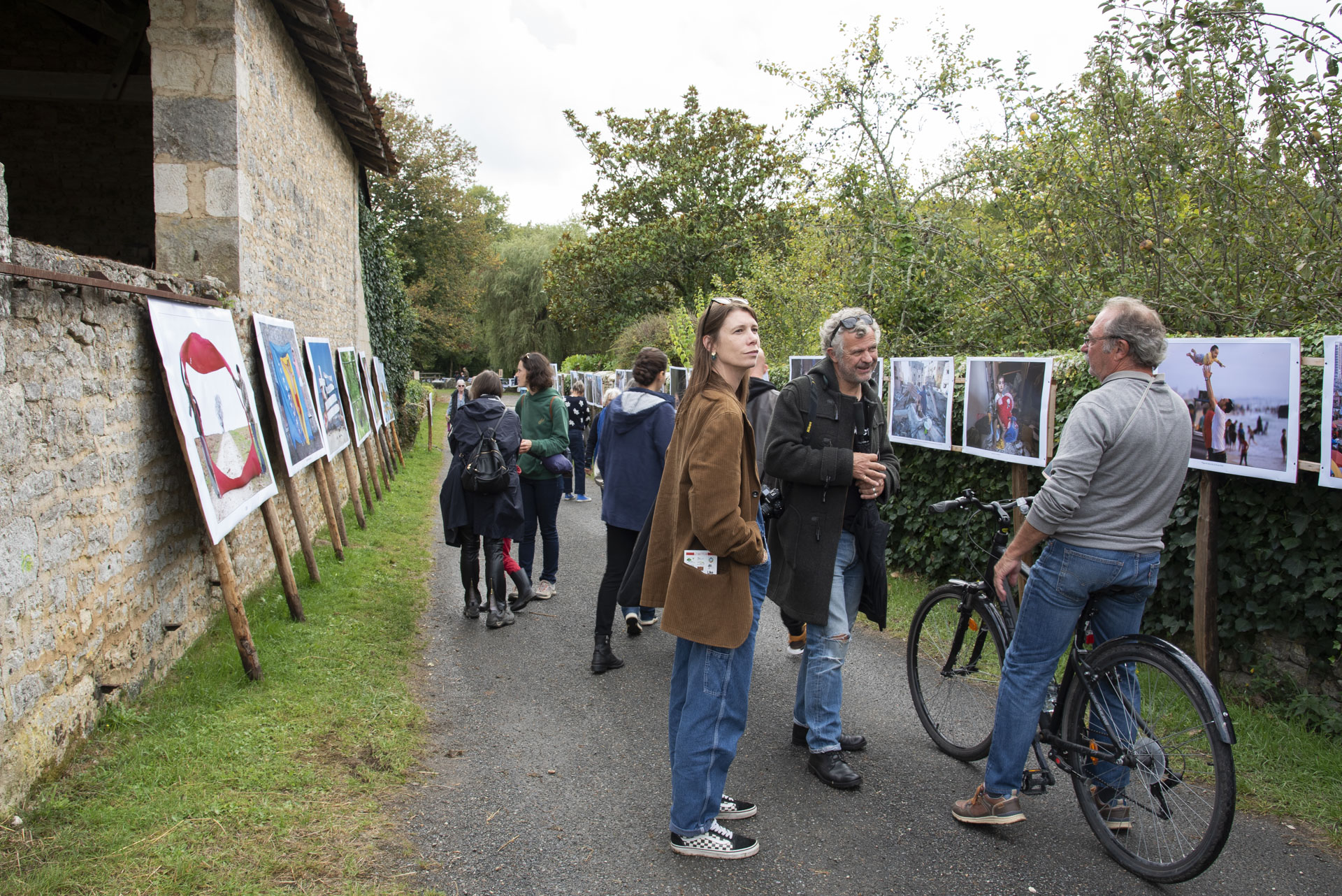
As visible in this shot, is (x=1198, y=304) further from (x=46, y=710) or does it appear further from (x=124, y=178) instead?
(x=124, y=178)

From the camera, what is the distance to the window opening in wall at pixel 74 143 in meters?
10.1

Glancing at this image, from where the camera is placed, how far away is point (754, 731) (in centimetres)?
423

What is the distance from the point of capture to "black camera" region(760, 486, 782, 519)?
3672 mm

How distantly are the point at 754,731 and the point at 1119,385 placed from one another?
2.42 metres

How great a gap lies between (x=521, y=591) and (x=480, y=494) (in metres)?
0.95

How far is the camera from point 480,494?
612cm

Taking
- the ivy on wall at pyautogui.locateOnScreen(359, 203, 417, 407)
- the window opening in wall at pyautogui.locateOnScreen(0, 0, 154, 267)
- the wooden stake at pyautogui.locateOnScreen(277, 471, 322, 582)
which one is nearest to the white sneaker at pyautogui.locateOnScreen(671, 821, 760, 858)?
the wooden stake at pyautogui.locateOnScreen(277, 471, 322, 582)

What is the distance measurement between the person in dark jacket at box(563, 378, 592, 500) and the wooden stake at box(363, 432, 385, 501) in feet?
8.90

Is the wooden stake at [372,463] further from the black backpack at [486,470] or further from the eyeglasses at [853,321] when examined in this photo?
the eyeglasses at [853,321]

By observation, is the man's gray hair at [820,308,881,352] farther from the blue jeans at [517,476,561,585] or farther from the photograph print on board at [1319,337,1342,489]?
the blue jeans at [517,476,561,585]

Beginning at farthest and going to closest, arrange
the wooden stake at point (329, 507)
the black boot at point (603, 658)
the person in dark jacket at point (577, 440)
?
the person in dark jacket at point (577, 440)
the wooden stake at point (329, 507)
the black boot at point (603, 658)

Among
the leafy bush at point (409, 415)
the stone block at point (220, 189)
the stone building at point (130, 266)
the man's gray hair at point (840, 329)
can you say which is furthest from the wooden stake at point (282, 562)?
the leafy bush at point (409, 415)

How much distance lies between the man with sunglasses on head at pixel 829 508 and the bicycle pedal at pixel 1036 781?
26.7 inches

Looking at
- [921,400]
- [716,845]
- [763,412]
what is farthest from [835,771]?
[921,400]
